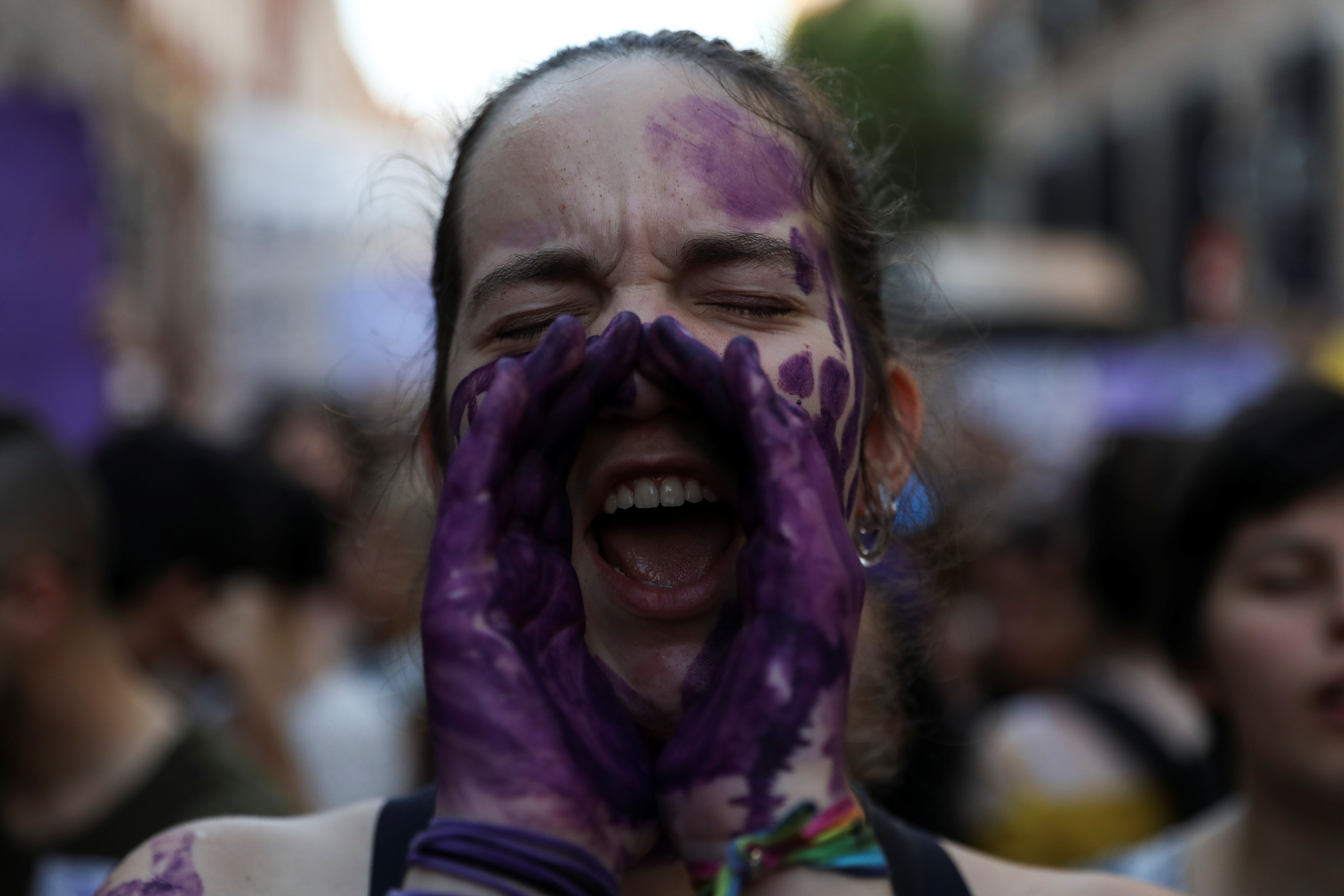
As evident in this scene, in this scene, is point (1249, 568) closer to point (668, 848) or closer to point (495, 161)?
point (668, 848)

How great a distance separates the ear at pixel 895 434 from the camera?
74.2 inches

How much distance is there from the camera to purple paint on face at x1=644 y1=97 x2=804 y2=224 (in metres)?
1.64

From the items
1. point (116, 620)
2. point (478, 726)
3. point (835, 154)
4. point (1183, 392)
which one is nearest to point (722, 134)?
point (835, 154)

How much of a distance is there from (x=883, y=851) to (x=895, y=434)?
62 centimetres

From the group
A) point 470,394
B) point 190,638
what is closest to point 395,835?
point 470,394

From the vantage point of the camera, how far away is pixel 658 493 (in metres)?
1.52

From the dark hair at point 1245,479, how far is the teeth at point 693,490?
1403mm

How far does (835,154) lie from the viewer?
1897 mm

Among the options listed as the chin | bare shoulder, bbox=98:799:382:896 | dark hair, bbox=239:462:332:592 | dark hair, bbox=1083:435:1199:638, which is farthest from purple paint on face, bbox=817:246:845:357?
dark hair, bbox=239:462:332:592

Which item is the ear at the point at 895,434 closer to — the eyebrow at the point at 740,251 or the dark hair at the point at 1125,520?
the eyebrow at the point at 740,251

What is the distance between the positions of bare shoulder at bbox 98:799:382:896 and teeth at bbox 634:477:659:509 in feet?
2.04

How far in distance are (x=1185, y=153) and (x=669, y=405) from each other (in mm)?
24133

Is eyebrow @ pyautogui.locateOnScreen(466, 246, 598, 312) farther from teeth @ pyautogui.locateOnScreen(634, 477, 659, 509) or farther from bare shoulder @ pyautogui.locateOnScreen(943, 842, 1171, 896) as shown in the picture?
bare shoulder @ pyautogui.locateOnScreen(943, 842, 1171, 896)

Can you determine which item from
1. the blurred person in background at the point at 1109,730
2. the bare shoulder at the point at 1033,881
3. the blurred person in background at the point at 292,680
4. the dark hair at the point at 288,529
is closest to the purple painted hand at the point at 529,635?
the bare shoulder at the point at 1033,881
